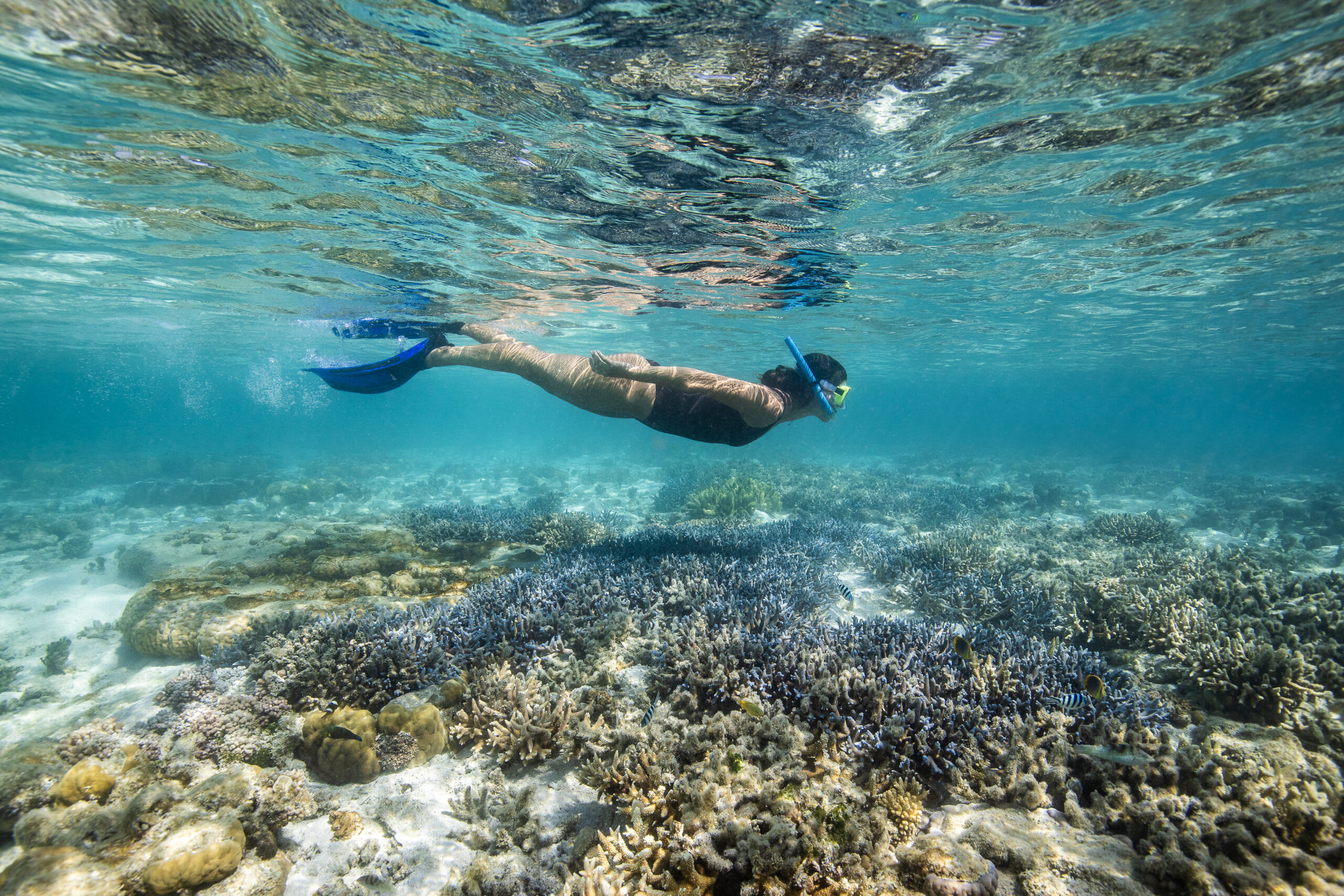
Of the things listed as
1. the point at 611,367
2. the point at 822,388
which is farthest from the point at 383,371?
the point at 822,388

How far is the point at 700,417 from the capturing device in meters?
7.04

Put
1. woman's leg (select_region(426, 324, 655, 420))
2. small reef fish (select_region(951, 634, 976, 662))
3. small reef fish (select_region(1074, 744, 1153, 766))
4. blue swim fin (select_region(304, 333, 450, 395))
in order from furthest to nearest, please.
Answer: blue swim fin (select_region(304, 333, 450, 395))
woman's leg (select_region(426, 324, 655, 420))
small reef fish (select_region(951, 634, 976, 662))
small reef fish (select_region(1074, 744, 1153, 766))

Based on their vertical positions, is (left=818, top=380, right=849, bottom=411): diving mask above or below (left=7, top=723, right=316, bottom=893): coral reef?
above

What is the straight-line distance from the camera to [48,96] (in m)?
6.71

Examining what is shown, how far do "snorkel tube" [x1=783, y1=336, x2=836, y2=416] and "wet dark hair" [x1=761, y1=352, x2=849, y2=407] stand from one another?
0.23 metres

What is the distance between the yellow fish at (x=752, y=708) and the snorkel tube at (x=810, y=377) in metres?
3.57

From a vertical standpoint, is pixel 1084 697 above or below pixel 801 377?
below

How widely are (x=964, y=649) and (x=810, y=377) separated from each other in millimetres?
3159

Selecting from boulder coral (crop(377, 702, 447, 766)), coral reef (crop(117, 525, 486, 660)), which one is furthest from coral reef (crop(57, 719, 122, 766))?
boulder coral (crop(377, 702, 447, 766))

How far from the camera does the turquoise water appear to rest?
568 cm

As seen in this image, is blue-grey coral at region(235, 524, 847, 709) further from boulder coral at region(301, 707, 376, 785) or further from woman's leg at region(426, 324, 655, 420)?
woman's leg at region(426, 324, 655, 420)

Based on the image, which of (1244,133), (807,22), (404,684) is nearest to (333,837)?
(404,684)

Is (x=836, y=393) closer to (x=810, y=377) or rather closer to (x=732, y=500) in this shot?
(x=810, y=377)

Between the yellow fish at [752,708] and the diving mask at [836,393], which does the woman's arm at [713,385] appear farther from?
the yellow fish at [752,708]
